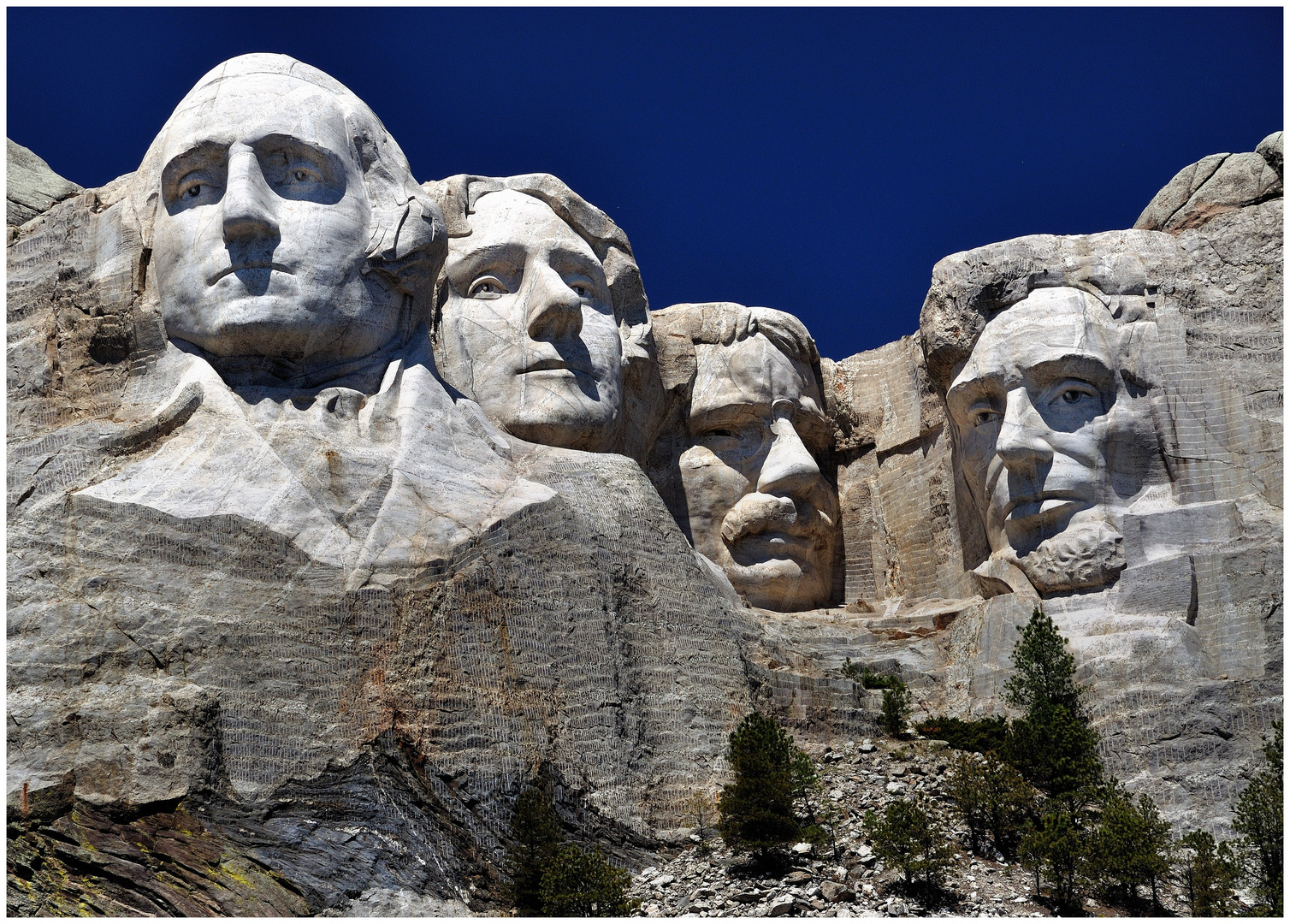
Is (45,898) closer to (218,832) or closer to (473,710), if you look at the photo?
(218,832)

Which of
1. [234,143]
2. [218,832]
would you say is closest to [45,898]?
[218,832]

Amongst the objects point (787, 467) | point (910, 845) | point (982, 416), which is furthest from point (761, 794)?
point (787, 467)

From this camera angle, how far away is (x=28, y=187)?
58.9ft

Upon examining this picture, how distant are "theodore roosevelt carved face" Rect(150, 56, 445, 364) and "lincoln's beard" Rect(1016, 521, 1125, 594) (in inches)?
202

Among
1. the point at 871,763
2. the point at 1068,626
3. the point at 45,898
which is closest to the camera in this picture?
the point at 45,898

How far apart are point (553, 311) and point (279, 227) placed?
2753 millimetres

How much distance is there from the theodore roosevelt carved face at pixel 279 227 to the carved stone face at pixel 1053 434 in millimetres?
4662

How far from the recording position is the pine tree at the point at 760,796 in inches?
547

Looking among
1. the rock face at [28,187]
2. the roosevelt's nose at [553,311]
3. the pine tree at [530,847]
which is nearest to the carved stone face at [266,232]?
the roosevelt's nose at [553,311]

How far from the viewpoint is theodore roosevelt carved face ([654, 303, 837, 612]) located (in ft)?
61.8

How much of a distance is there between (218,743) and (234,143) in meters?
4.41

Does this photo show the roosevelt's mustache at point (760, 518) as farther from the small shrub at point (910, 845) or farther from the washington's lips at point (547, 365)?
the small shrub at point (910, 845)

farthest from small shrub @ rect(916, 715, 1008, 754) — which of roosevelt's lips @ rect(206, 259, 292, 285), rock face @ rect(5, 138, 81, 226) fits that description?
rock face @ rect(5, 138, 81, 226)

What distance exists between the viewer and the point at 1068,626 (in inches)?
668
